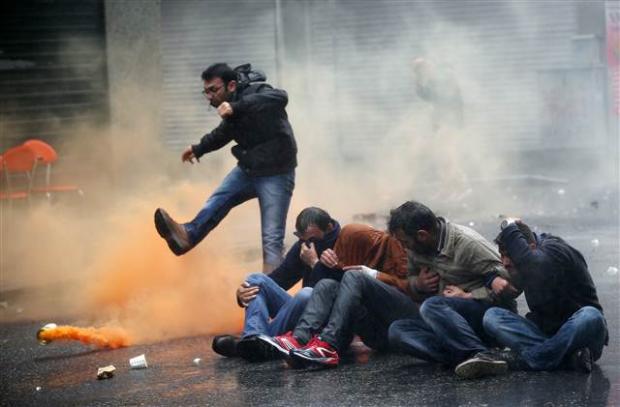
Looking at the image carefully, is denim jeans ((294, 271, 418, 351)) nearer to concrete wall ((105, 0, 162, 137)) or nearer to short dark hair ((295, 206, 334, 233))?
short dark hair ((295, 206, 334, 233))

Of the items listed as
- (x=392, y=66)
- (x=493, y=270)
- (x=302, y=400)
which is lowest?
(x=302, y=400)

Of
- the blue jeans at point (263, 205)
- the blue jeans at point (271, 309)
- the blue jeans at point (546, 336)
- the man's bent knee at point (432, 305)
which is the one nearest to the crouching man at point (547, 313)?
the blue jeans at point (546, 336)

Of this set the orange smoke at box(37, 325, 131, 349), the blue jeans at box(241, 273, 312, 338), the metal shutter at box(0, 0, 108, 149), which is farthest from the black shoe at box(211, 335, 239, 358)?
the metal shutter at box(0, 0, 108, 149)

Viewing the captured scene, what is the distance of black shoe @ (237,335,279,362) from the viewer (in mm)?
6855

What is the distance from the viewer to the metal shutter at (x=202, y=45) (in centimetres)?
1828

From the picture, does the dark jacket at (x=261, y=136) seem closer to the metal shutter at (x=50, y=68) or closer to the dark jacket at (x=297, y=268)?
the dark jacket at (x=297, y=268)

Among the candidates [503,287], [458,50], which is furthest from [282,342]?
[458,50]

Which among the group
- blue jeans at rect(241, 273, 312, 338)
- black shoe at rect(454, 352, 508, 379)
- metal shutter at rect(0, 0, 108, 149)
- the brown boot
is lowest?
black shoe at rect(454, 352, 508, 379)

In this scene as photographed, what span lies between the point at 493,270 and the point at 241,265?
4.20 meters

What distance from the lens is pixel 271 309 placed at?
284 inches

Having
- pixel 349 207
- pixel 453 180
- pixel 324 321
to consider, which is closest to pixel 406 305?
pixel 324 321

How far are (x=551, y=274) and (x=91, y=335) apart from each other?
10.3ft

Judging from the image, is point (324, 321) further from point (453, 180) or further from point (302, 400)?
point (453, 180)

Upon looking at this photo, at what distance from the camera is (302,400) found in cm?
597
